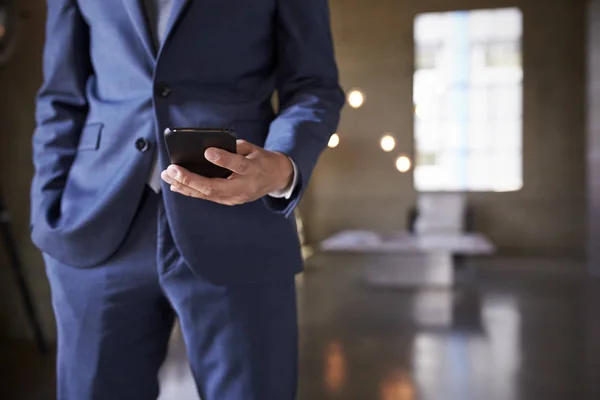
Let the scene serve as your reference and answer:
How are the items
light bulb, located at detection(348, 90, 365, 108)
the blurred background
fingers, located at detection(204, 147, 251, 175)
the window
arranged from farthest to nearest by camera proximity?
1. the window
2. light bulb, located at detection(348, 90, 365, 108)
3. the blurred background
4. fingers, located at detection(204, 147, 251, 175)

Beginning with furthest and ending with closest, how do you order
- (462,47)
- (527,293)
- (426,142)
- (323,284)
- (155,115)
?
1. (462,47)
2. (426,142)
3. (323,284)
4. (527,293)
5. (155,115)

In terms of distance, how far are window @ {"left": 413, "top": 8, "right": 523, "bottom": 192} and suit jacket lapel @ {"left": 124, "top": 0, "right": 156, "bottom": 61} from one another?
18.3 ft

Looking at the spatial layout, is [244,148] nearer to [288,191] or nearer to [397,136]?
[288,191]

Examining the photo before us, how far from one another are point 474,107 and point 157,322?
22.9ft

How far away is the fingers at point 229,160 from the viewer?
0.56 metres

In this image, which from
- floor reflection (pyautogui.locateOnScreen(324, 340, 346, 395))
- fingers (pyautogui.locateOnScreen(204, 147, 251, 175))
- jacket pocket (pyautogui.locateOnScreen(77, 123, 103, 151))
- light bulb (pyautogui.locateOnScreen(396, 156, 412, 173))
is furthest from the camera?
light bulb (pyautogui.locateOnScreen(396, 156, 412, 173))

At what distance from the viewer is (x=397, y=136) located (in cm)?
467

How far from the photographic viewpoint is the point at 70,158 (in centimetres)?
82

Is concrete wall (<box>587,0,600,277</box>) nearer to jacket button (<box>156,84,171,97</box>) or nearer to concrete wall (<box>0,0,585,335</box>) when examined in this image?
concrete wall (<box>0,0,585,335</box>)

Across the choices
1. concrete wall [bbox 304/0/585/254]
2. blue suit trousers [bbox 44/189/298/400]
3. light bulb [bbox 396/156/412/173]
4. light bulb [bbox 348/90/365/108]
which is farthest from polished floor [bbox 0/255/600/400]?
blue suit trousers [bbox 44/189/298/400]

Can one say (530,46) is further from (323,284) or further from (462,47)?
(323,284)

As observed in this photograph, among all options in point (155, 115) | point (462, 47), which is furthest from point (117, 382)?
point (462, 47)

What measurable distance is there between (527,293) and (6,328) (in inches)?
140

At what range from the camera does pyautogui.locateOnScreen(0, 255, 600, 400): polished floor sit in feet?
8.29
